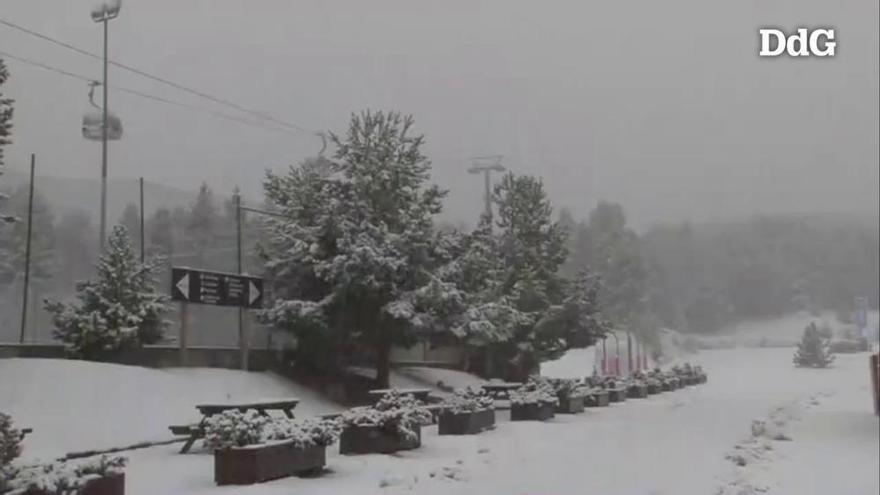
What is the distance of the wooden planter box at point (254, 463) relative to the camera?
632 centimetres

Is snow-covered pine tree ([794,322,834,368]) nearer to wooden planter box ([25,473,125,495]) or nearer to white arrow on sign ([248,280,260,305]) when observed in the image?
wooden planter box ([25,473,125,495])

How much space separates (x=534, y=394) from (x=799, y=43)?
7769mm

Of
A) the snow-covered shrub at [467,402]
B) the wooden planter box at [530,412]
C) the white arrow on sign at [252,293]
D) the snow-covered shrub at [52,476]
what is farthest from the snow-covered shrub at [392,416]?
the white arrow on sign at [252,293]

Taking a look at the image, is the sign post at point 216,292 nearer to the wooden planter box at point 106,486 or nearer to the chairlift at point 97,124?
the chairlift at point 97,124

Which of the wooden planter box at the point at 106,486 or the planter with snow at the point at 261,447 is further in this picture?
the planter with snow at the point at 261,447

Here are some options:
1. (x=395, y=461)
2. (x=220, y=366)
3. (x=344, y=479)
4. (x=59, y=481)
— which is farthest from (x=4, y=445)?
(x=220, y=366)

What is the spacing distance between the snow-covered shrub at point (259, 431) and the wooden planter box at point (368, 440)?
2.54 ft

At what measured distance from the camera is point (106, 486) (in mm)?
5152

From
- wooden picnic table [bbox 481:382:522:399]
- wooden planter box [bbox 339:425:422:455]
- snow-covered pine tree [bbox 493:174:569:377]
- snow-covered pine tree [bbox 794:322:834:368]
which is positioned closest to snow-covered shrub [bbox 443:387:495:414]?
snow-covered pine tree [bbox 493:174:569:377]

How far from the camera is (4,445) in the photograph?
4.73 m

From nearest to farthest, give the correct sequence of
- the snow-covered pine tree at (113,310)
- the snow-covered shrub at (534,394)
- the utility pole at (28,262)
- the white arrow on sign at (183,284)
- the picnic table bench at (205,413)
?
the utility pole at (28,262) < the picnic table bench at (205,413) < the snow-covered pine tree at (113,310) < the white arrow on sign at (183,284) < the snow-covered shrub at (534,394)

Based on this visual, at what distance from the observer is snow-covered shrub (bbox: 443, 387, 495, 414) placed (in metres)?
10.2

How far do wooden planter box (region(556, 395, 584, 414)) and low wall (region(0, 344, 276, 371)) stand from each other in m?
4.09

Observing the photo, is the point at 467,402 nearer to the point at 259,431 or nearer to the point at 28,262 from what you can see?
the point at 259,431
